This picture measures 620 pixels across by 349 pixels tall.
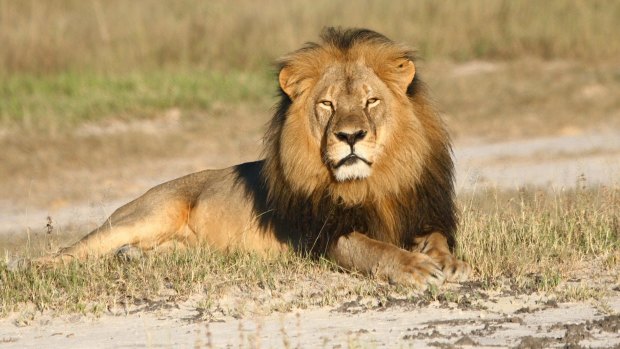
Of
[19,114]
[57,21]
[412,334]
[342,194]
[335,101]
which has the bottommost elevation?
[412,334]

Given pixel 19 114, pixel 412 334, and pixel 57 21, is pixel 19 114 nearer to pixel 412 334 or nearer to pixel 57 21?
pixel 57 21

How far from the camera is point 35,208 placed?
9.68 m

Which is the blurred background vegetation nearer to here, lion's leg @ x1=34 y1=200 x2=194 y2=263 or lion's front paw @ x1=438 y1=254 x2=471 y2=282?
lion's leg @ x1=34 y1=200 x2=194 y2=263

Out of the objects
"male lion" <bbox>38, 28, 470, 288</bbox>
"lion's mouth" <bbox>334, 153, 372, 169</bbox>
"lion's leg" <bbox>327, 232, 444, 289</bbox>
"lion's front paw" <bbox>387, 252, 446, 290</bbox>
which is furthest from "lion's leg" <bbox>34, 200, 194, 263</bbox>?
"lion's front paw" <bbox>387, 252, 446, 290</bbox>

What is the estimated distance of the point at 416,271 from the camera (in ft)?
16.6

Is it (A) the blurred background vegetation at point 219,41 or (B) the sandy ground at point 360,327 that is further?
(A) the blurred background vegetation at point 219,41

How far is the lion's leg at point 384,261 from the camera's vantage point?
16.6ft

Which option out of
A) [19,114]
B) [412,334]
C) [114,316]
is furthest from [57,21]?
[412,334]

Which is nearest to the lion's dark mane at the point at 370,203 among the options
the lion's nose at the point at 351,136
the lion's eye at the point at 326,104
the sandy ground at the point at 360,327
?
the lion's eye at the point at 326,104

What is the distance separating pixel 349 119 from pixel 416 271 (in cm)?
68

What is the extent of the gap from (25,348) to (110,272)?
113cm

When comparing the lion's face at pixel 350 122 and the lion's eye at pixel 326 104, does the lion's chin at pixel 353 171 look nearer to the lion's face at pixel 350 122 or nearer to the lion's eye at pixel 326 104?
the lion's face at pixel 350 122

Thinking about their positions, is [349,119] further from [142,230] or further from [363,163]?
[142,230]

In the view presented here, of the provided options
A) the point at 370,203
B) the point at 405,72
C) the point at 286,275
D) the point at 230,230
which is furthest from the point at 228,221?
the point at 405,72
